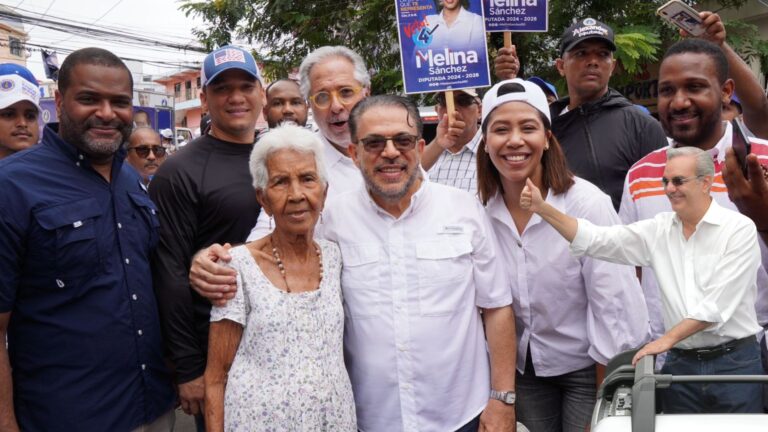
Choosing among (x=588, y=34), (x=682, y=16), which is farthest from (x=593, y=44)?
(x=682, y=16)

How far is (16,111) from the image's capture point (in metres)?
4.54

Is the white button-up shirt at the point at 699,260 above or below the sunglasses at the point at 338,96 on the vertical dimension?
below

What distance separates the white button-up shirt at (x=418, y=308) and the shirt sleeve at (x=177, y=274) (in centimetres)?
77

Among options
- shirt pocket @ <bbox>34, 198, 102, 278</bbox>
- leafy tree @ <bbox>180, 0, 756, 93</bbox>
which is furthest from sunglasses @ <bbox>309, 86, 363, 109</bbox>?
leafy tree @ <bbox>180, 0, 756, 93</bbox>

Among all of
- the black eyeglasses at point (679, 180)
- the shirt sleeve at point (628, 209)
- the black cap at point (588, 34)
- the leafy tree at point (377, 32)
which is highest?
the leafy tree at point (377, 32)

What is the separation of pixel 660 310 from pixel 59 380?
282 cm

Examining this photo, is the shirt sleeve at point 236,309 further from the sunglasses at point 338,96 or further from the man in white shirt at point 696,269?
the sunglasses at point 338,96

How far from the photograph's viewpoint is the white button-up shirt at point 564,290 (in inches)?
111

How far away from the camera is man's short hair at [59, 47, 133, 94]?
2.74 m

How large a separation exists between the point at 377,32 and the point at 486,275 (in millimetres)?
9404

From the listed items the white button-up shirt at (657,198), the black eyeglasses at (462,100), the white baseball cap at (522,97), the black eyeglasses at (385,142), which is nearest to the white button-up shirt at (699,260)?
→ the white button-up shirt at (657,198)

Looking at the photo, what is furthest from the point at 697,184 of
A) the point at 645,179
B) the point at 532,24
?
the point at 532,24

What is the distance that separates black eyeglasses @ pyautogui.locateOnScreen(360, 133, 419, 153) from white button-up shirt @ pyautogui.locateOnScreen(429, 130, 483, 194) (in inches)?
80.1

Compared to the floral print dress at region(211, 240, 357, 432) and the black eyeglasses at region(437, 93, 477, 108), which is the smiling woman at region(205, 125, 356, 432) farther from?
the black eyeglasses at region(437, 93, 477, 108)
